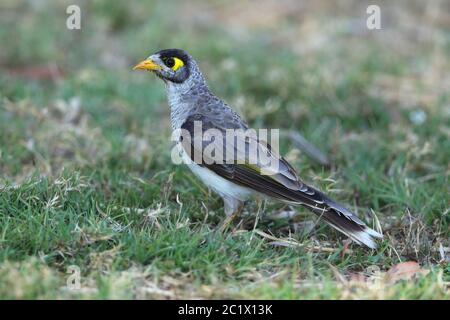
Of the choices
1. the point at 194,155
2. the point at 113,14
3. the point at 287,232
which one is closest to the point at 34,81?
the point at 113,14

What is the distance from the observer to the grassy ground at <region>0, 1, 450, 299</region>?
5016 millimetres

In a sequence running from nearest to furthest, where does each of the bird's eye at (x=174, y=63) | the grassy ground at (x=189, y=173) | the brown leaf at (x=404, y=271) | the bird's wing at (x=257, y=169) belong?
the grassy ground at (x=189, y=173) → the brown leaf at (x=404, y=271) → the bird's wing at (x=257, y=169) → the bird's eye at (x=174, y=63)

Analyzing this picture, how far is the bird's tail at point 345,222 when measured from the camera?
5.62 meters

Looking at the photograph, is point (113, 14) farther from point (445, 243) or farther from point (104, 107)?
point (445, 243)

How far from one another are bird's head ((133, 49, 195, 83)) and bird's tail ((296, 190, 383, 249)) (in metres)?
1.82

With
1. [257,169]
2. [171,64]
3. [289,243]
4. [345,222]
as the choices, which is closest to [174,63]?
[171,64]

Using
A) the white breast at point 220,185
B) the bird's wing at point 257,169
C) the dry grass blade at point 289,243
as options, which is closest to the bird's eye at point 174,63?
the bird's wing at point 257,169

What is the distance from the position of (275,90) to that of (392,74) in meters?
1.81

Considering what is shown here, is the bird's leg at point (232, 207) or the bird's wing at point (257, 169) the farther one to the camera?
the bird's leg at point (232, 207)

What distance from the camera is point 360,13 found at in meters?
11.7

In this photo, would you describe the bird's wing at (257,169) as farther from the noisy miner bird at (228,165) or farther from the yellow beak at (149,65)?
the yellow beak at (149,65)

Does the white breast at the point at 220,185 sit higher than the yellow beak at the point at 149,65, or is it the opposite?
the yellow beak at the point at 149,65
